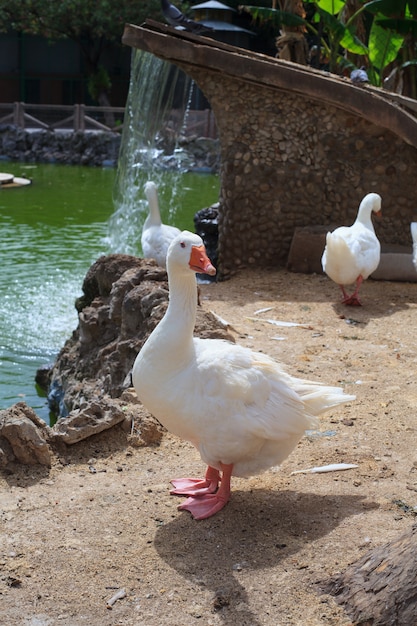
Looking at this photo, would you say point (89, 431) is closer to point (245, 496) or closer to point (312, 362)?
point (245, 496)

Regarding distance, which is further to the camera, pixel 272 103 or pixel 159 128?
pixel 159 128

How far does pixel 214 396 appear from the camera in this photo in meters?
3.76

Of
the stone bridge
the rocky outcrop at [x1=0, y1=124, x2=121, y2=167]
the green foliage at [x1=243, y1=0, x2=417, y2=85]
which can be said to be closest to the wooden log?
the stone bridge

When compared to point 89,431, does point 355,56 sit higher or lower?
higher

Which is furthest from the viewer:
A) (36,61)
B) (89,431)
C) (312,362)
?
(36,61)

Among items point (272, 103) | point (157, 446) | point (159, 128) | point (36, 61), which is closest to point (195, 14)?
point (36, 61)

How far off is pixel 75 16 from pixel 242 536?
91.1 ft

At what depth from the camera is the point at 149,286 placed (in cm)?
655

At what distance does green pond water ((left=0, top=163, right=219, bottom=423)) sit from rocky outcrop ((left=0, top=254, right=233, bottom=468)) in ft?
1.71

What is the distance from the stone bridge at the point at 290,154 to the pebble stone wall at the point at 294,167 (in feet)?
0.04

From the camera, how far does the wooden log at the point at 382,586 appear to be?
9.11 feet

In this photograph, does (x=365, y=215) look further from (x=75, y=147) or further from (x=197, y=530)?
(x=75, y=147)

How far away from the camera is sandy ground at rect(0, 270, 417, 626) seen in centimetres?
313

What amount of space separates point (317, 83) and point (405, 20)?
3133 millimetres
